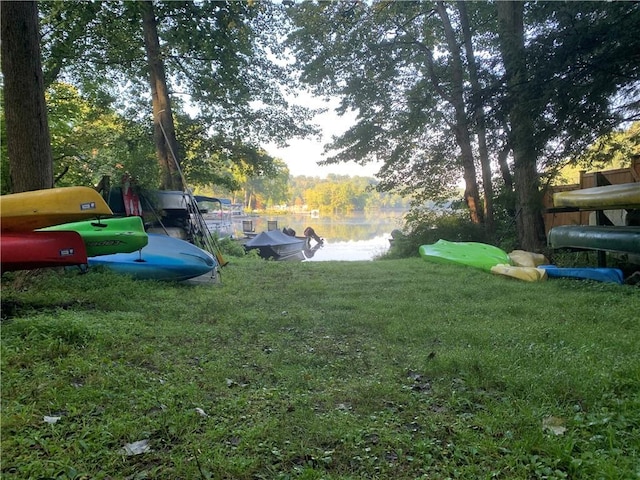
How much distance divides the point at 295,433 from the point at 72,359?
1.46 meters

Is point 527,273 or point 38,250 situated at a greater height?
point 38,250

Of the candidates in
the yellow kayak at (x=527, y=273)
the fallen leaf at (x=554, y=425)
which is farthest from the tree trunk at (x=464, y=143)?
the fallen leaf at (x=554, y=425)

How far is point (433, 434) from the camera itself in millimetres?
1794

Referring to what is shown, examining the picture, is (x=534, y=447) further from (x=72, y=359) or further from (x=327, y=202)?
(x=327, y=202)

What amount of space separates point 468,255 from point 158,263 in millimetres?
5325

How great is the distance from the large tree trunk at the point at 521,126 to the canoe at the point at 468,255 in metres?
0.91

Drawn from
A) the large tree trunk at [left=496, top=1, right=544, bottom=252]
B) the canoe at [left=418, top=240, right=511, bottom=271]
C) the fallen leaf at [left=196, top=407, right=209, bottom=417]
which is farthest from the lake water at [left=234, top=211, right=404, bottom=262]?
the fallen leaf at [left=196, top=407, right=209, bottom=417]

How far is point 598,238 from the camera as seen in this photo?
5.52m

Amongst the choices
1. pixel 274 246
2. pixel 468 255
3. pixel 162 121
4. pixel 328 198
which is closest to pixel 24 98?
pixel 162 121

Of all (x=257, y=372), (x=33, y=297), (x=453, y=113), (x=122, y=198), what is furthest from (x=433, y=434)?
(x=453, y=113)

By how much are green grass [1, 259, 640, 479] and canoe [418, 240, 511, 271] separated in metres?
2.63

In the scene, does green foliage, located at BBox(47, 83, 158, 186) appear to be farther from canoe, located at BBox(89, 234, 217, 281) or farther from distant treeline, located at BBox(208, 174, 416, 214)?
distant treeline, located at BBox(208, 174, 416, 214)

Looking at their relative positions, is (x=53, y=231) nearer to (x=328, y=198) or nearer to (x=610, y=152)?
(x=610, y=152)

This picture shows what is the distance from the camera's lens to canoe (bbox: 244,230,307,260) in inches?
574
